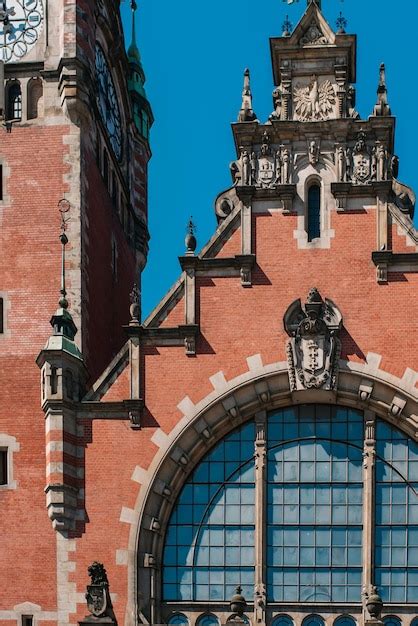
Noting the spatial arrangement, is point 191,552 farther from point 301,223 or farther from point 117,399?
point 301,223

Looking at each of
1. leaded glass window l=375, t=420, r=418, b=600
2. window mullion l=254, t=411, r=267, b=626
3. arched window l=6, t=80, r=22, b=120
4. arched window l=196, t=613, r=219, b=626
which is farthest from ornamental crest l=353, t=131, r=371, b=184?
arched window l=196, t=613, r=219, b=626

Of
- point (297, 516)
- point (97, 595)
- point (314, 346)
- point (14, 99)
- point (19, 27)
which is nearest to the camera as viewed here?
point (97, 595)

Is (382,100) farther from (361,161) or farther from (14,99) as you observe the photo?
(14,99)

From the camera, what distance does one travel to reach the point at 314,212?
107 feet

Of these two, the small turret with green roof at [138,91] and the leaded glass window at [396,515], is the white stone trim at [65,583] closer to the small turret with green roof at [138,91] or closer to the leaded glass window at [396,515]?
the leaded glass window at [396,515]

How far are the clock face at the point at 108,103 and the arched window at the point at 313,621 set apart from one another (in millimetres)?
11157

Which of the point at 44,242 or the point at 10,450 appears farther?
the point at 44,242

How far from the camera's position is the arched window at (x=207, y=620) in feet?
102

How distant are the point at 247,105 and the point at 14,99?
4585mm

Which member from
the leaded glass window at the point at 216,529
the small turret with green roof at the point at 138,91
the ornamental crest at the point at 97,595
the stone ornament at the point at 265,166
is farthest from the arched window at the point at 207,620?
the small turret with green roof at the point at 138,91

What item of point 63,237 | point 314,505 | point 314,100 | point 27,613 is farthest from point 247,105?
point 27,613

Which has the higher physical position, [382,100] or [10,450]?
[382,100]

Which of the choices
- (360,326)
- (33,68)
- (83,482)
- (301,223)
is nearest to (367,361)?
(360,326)

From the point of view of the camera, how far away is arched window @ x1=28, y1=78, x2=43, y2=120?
34.4 metres
